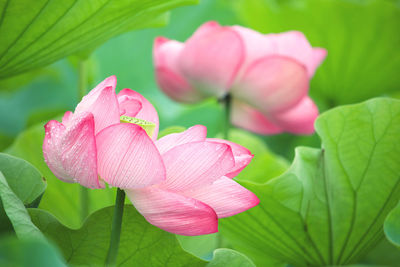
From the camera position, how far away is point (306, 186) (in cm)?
67

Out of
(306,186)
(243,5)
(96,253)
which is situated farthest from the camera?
(243,5)

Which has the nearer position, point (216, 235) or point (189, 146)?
point (189, 146)

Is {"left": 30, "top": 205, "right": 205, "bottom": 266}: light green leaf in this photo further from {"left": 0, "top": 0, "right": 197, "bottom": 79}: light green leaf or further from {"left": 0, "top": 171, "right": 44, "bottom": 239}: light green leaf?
{"left": 0, "top": 0, "right": 197, "bottom": 79}: light green leaf

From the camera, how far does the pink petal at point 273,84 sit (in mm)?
855

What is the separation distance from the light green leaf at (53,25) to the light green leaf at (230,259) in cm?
31

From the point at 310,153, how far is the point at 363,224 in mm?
104

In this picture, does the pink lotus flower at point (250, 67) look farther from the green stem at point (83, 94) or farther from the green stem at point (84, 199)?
the green stem at point (84, 199)

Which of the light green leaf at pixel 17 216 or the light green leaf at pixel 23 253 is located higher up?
the light green leaf at pixel 23 253

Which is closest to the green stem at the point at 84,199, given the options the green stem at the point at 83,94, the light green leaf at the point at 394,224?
the green stem at the point at 83,94

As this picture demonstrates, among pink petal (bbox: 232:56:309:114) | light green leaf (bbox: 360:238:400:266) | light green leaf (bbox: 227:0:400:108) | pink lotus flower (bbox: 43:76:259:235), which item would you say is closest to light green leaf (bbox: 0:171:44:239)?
pink lotus flower (bbox: 43:76:259:235)

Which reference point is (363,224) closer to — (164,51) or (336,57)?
(164,51)

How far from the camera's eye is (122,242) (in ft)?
1.83

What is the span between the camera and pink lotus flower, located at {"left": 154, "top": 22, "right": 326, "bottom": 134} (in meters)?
0.85

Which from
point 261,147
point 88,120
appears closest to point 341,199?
point 88,120
